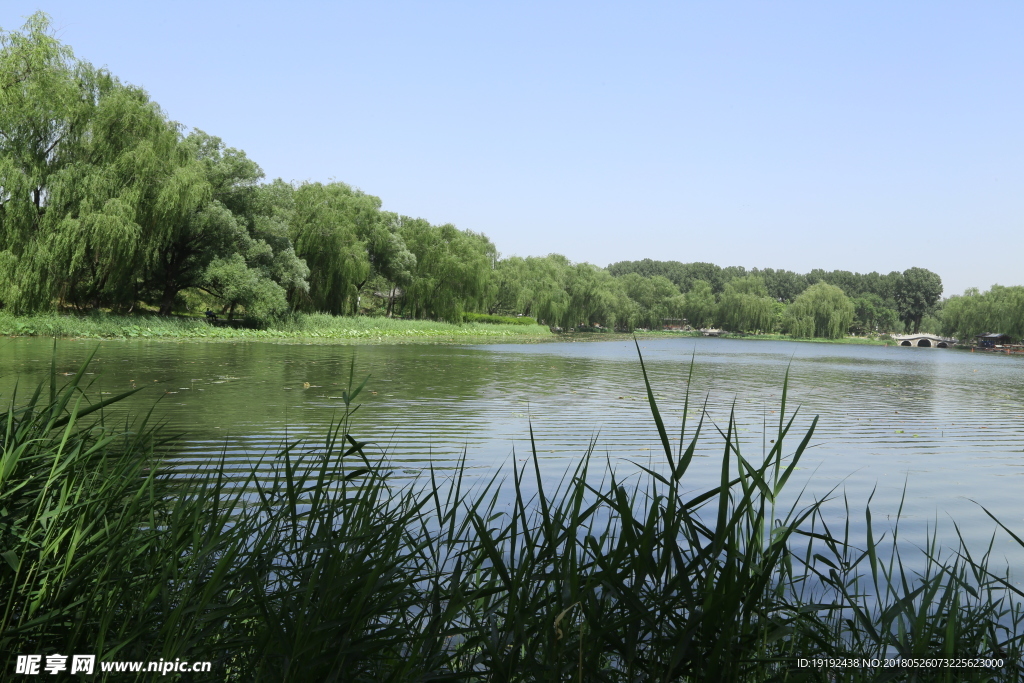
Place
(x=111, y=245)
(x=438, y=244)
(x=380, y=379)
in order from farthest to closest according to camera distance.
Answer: (x=438, y=244) < (x=111, y=245) < (x=380, y=379)

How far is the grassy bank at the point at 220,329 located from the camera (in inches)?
846

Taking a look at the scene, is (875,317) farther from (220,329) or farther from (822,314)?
(220,329)

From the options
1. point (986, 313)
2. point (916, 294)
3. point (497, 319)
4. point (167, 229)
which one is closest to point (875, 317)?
point (916, 294)


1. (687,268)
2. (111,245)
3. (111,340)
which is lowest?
(111,340)

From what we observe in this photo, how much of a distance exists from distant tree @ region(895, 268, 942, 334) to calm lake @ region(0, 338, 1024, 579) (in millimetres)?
103859

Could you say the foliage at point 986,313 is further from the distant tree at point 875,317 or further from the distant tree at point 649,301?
the distant tree at point 875,317

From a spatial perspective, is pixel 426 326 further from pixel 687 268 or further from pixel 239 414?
pixel 687 268

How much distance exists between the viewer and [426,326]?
1590 inches

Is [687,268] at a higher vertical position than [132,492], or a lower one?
higher

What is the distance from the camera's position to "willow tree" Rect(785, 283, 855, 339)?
76.1 meters

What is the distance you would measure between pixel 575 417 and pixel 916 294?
117 metres

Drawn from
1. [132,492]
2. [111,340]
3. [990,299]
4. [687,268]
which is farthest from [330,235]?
[687,268]

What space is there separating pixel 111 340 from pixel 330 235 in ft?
46.6

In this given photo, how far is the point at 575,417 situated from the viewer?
10.2 meters
